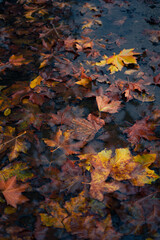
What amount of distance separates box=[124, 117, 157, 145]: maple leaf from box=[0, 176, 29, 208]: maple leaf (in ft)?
2.47

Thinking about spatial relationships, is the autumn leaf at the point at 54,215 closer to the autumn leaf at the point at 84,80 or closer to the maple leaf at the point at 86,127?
the maple leaf at the point at 86,127

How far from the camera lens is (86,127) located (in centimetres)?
138

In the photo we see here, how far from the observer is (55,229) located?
966mm

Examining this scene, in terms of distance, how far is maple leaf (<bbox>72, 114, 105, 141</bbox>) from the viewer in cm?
134

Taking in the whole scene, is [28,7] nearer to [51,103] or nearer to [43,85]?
[43,85]

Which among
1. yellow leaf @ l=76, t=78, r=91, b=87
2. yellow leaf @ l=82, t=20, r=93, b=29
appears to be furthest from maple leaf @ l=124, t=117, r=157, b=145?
yellow leaf @ l=82, t=20, r=93, b=29

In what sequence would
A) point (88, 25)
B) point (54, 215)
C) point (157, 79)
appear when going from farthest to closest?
point (88, 25), point (157, 79), point (54, 215)

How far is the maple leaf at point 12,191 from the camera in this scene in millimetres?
1068

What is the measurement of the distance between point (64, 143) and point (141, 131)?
0.54 meters

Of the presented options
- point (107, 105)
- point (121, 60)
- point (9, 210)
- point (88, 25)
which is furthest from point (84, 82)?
point (9, 210)

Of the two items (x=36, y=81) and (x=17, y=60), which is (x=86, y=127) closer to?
(x=36, y=81)

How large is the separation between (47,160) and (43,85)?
74 centimetres

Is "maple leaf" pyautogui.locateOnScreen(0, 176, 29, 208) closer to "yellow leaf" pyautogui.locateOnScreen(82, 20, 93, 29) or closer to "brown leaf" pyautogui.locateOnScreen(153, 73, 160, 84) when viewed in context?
"brown leaf" pyautogui.locateOnScreen(153, 73, 160, 84)

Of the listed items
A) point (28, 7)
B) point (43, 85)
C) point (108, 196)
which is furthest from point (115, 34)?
point (108, 196)
